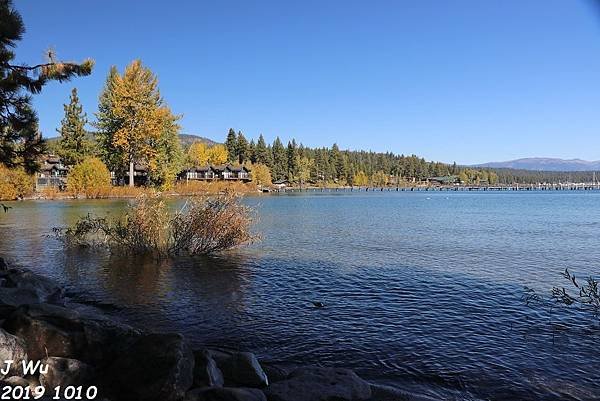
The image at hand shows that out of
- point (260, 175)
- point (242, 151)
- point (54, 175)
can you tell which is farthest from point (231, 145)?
point (54, 175)

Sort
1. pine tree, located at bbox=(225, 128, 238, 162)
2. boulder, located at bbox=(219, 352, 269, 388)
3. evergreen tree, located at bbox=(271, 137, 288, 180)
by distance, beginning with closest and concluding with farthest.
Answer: boulder, located at bbox=(219, 352, 269, 388) < pine tree, located at bbox=(225, 128, 238, 162) < evergreen tree, located at bbox=(271, 137, 288, 180)

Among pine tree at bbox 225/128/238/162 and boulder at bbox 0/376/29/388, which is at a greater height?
pine tree at bbox 225/128/238/162

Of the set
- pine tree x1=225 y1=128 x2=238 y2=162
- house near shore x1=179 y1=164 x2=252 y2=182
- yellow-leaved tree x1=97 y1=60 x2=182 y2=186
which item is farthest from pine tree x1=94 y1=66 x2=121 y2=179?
pine tree x1=225 y1=128 x2=238 y2=162

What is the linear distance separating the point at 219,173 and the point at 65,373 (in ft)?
403

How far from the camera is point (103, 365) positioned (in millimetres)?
6438

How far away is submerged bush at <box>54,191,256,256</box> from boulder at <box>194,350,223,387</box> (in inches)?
508

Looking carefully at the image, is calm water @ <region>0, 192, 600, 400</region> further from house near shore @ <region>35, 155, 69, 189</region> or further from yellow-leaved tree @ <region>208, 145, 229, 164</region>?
yellow-leaved tree @ <region>208, 145, 229, 164</region>

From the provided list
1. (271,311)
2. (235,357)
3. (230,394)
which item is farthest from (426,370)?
(271,311)

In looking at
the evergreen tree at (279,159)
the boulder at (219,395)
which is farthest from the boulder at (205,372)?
the evergreen tree at (279,159)

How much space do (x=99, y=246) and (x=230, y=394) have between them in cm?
1844

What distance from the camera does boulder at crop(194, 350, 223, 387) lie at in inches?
239

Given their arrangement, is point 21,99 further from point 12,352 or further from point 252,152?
point 252,152

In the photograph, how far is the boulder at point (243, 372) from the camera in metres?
6.58

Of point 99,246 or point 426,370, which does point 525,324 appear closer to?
point 426,370
